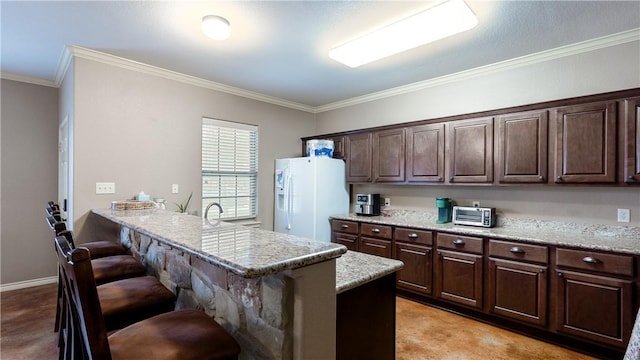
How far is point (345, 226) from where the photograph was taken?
4043 mm

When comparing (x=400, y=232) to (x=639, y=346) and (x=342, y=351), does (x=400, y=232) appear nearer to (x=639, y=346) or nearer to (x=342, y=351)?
(x=342, y=351)

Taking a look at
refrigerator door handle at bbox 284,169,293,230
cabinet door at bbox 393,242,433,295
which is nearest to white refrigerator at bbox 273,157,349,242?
refrigerator door handle at bbox 284,169,293,230

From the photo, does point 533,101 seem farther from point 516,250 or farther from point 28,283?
point 28,283

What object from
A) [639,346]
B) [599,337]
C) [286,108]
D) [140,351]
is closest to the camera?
[639,346]

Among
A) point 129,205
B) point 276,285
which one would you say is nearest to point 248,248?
point 276,285

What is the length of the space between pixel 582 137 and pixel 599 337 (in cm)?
159

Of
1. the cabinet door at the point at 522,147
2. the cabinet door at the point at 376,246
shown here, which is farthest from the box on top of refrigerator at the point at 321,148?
the cabinet door at the point at 522,147

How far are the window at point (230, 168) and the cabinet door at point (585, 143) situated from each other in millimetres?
3566

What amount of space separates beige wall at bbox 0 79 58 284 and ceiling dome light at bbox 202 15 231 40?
3.05m

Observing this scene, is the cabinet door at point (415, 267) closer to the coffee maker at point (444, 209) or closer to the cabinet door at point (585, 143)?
the coffee maker at point (444, 209)

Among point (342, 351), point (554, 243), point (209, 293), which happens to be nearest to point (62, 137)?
point (209, 293)

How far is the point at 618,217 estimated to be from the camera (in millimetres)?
2639

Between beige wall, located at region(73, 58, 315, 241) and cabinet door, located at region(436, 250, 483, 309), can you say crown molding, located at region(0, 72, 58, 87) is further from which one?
cabinet door, located at region(436, 250, 483, 309)

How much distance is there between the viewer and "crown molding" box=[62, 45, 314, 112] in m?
2.99
